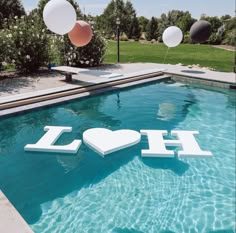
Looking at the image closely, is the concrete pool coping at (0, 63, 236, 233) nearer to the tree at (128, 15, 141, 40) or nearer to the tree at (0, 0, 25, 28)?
the tree at (128, 15, 141, 40)

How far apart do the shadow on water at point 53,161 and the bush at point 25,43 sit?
4.76 m

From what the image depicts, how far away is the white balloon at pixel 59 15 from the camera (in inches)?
347

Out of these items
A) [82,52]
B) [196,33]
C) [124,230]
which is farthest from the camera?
[82,52]

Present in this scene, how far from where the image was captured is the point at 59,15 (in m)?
8.83

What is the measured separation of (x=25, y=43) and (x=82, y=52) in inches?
121

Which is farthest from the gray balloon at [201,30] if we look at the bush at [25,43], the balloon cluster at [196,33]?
the bush at [25,43]

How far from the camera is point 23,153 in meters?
6.21

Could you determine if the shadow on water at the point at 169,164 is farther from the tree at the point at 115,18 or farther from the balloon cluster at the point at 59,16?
the tree at the point at 115,18

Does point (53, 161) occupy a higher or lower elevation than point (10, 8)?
lower

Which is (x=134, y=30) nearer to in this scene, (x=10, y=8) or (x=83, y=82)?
(x=10, y=8)

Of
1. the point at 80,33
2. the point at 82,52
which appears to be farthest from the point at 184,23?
the point at 80,33

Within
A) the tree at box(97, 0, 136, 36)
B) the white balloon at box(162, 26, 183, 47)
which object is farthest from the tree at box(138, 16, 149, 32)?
the white balloon at box(162, 26, 183, 47)

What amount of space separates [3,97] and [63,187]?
196 inches

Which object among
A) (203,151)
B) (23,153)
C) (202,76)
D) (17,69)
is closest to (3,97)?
(23,153)
